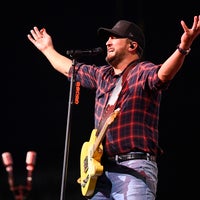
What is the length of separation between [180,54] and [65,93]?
2.85 metres

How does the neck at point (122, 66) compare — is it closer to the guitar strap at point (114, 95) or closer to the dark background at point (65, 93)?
the guitar strap at point (114, 95)

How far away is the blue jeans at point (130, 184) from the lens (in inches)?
117

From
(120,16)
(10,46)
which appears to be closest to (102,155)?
(120,16)

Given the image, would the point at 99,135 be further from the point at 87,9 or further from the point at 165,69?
the point at 87,9

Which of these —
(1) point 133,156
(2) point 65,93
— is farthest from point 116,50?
(2) point 65,93

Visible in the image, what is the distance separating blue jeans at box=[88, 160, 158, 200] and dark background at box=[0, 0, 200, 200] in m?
2.05

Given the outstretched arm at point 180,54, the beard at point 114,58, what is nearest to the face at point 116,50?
the beard at point 114,58

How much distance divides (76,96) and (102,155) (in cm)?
38

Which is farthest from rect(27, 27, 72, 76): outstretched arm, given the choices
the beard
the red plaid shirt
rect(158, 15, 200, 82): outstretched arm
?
rect(158, 15, 200, 82): outstretched arm

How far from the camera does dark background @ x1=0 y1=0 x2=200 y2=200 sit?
5.16m

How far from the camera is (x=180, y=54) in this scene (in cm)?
281

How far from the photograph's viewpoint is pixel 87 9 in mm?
5488

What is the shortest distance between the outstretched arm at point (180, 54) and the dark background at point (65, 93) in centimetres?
229

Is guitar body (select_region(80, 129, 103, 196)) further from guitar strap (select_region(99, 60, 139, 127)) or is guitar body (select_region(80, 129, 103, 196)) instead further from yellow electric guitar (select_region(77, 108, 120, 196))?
guitar strap (select_region(99, 60, 139, 127))
